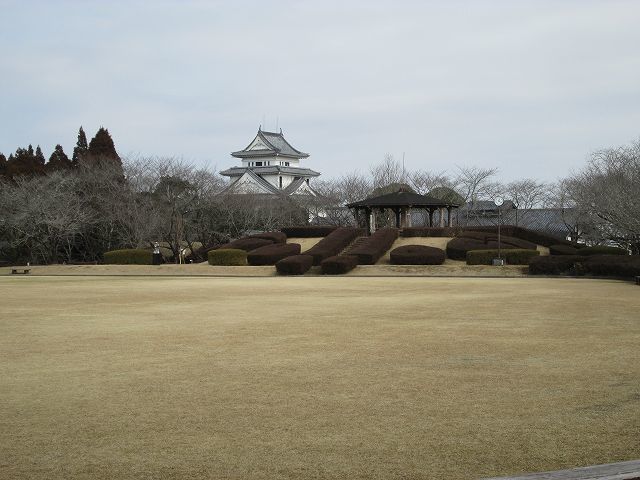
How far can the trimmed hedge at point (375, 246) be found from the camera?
38906 mm

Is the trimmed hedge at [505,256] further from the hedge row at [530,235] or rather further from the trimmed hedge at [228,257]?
the trimmed hedge at [228,257]

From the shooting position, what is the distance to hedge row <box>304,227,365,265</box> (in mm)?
39156

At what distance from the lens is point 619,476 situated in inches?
180

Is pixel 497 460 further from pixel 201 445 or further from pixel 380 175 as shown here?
pixel 380 175

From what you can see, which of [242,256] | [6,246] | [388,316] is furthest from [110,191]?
[388,316]

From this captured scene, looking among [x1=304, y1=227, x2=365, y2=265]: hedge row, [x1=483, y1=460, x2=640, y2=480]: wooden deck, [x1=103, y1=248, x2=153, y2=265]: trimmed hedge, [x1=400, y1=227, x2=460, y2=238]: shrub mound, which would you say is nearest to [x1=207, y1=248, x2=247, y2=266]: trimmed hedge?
[x1=304, y1=227, x2=365, y2=265]: hedge row

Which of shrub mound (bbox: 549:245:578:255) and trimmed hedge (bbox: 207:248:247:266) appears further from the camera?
trimmed hedge (bbox: 207:248:247:266)

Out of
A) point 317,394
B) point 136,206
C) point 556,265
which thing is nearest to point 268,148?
point 136,206

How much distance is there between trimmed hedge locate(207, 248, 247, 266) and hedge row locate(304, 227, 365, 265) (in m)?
3.61

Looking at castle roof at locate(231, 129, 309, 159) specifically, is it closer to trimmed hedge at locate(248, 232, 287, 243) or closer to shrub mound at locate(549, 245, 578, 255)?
trimmed hedge at locate(248, 232, 287, 243)

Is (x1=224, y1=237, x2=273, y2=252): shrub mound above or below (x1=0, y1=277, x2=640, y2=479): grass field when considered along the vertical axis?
above

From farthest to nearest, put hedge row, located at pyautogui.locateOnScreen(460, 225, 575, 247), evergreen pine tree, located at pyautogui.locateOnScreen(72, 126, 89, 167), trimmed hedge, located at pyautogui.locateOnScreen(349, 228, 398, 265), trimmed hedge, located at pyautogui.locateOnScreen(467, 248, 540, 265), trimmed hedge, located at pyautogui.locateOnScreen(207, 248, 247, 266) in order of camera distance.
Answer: evergreen pine tree, located at pyautogui.locateOnScreen(72, 126, 89, 167)
hedge row, located at pyautogui.locateOnScreen(460, 225, 575, 247)
trimmed hedge, located at pyautogui.locateOnScreen(207, 248, 247, 266)
trimmed hedge, located at pyautogui.locateOnScreen(349, 228, 398, 265)
trimmed hedge, located at pyautogui.locateOnScreen(467, 248, 540, 265)

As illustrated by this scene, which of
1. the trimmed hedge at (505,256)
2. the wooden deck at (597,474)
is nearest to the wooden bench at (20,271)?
the trimmed hedge at (505,256)

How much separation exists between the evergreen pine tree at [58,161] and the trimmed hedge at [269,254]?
25.5 meters
